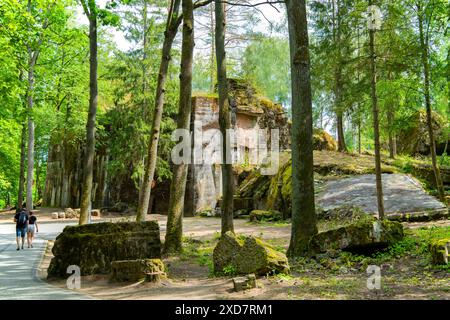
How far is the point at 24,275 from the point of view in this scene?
9.97m

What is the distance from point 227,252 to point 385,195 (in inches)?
410

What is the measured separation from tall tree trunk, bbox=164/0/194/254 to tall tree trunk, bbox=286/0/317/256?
3.97 m

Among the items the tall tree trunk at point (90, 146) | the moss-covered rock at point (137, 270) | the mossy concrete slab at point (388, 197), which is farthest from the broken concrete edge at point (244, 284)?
the mossy concrete slab at point (388, 197)

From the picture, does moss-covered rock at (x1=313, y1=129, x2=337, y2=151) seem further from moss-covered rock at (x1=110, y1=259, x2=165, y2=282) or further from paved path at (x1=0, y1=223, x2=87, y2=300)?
moss-covered rock at (x1=110, y1=259, x2=165, y2=282)

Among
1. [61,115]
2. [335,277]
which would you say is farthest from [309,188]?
[61,115]

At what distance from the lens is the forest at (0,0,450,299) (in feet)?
32.0

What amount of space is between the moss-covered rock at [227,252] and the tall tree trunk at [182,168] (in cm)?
Answer: 382

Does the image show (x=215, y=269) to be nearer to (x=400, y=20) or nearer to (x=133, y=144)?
(x=400, y=20)

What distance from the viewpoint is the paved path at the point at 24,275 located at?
25.0 ft

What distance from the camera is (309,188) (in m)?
10.1

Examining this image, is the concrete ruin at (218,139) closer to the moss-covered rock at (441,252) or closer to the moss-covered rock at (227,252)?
the moss-covered rock at (227,252)

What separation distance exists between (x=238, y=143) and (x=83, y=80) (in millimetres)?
11946

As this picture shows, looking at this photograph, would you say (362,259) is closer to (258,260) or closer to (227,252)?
(258,260)

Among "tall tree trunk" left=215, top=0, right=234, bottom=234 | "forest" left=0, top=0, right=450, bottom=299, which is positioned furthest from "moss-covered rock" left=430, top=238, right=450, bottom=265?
"tall tree trunk" left=215, top=0, right=234, bottom=234
